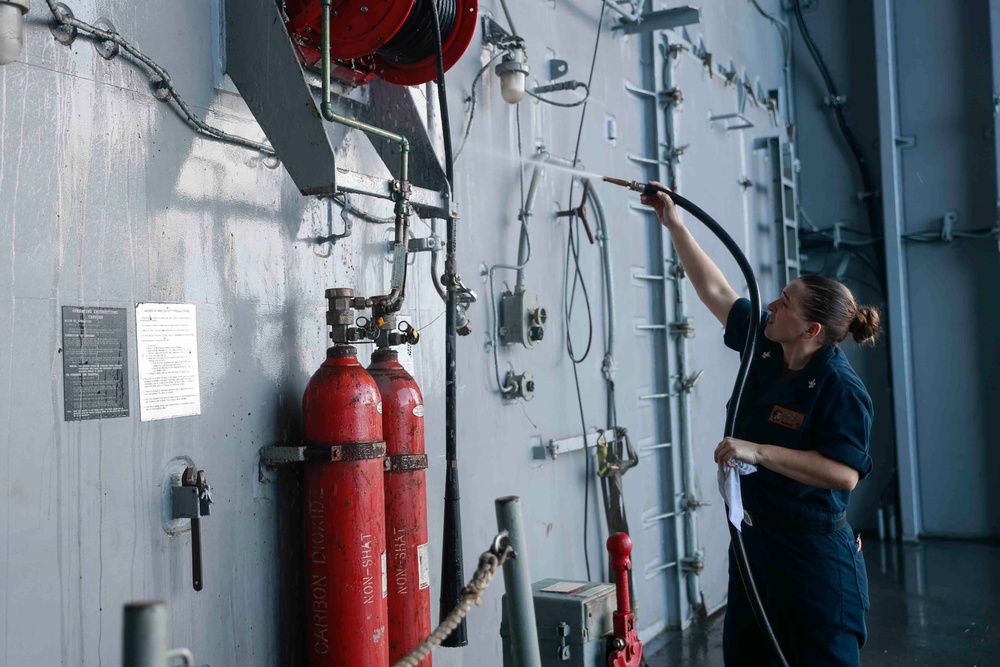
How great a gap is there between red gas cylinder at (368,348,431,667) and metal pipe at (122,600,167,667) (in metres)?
1.47

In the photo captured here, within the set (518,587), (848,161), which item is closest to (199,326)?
(518,587)

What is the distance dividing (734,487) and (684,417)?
2.44 meters

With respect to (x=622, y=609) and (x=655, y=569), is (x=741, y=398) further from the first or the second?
(x=655, y=569)

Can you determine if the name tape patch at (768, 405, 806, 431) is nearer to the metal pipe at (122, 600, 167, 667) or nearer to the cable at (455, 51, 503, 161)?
the cable at (455, 51, 503, 161)

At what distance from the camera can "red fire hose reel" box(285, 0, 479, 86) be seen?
2.32m

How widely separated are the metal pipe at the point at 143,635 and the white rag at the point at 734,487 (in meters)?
1.85

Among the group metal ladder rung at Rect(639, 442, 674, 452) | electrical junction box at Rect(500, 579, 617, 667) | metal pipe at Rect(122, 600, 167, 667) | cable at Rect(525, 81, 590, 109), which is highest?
cable at Rect(525, 81, 590, 109)

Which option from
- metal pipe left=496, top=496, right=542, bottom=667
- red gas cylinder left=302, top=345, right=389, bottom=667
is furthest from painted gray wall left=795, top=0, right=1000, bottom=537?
metal pipe left=496, top=496, right=542, bottom=667

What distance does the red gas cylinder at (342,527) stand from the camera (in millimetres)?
Answer: 2201

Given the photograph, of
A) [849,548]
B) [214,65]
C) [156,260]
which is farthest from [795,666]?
[214,65]

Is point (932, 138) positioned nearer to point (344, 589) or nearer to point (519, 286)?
point (519, 286)

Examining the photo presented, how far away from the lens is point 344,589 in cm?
220

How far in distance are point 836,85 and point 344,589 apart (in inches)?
268

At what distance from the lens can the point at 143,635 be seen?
97 centimetres
